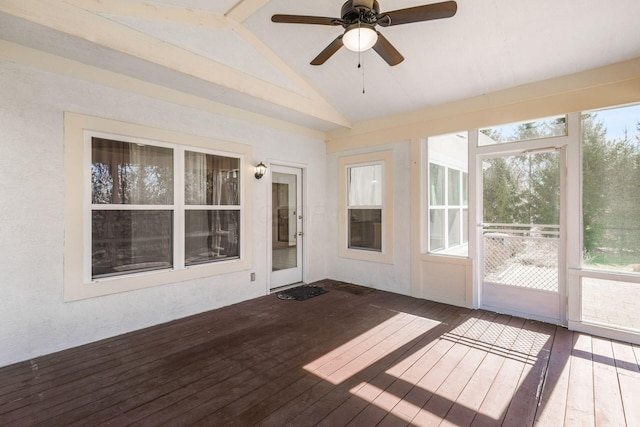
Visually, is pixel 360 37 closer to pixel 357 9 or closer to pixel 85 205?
pixel 357 9

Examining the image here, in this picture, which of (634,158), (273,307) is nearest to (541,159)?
(634,158)

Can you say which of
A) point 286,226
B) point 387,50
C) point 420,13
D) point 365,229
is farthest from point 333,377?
point 365,229

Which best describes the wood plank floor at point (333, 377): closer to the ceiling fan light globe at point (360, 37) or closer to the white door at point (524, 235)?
the white door at point (524, 235)

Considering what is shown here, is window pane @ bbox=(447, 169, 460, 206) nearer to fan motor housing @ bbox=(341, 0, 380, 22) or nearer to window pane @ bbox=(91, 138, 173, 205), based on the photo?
fan motor housing @ bbox=(341, 0, 380, 22)

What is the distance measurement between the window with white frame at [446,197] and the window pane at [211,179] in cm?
304

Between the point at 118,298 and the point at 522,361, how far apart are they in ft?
13.9

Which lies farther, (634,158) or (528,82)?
(528,82)

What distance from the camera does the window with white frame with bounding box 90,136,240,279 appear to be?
10.9ft

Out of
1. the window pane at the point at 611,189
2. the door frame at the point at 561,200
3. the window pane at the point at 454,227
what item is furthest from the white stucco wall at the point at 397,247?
the window pane at the point at 611,189

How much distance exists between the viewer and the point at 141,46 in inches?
119

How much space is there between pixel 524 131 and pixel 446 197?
1402 mm

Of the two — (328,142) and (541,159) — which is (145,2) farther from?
(541,159)

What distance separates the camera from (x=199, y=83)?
11.8ft

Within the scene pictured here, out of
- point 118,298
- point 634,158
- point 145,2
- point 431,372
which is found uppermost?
point 145,2
